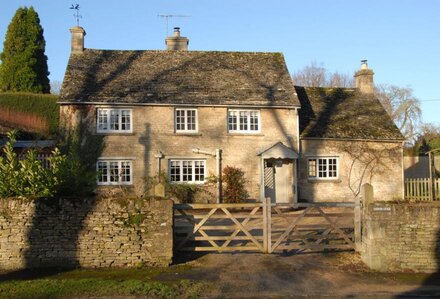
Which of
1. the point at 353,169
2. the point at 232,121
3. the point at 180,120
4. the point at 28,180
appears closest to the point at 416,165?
the point at 353,169

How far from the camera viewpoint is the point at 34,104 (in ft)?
113

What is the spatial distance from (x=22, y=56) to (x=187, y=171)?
20.9 metres

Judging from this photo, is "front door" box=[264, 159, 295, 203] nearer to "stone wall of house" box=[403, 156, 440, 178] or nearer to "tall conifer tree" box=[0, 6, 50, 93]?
"stone wall of house" box=[403, 156, 440, 178]

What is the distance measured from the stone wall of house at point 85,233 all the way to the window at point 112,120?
42.6 ft

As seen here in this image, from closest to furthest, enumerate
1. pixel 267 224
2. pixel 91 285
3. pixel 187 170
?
pixel 91 285 < pixel 267 224 < pixel 187 170

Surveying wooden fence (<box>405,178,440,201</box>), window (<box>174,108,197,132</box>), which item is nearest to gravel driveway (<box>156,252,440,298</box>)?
window (<box>174,108,197,132</box>)

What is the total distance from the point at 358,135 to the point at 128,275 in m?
18.0

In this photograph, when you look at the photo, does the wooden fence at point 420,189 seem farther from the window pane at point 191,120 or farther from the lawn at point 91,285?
the lawn at point 91,285

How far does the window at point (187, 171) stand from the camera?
78.2 feet

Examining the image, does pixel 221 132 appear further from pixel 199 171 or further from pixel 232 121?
pixel 199 171

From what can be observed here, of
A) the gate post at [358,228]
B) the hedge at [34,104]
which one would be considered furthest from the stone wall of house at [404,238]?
the hedge at [34,104]

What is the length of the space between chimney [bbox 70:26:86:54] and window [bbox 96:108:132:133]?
5.42 m

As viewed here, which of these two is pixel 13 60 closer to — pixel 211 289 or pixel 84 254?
pixel 84 254

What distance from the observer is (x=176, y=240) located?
39.1 feet
